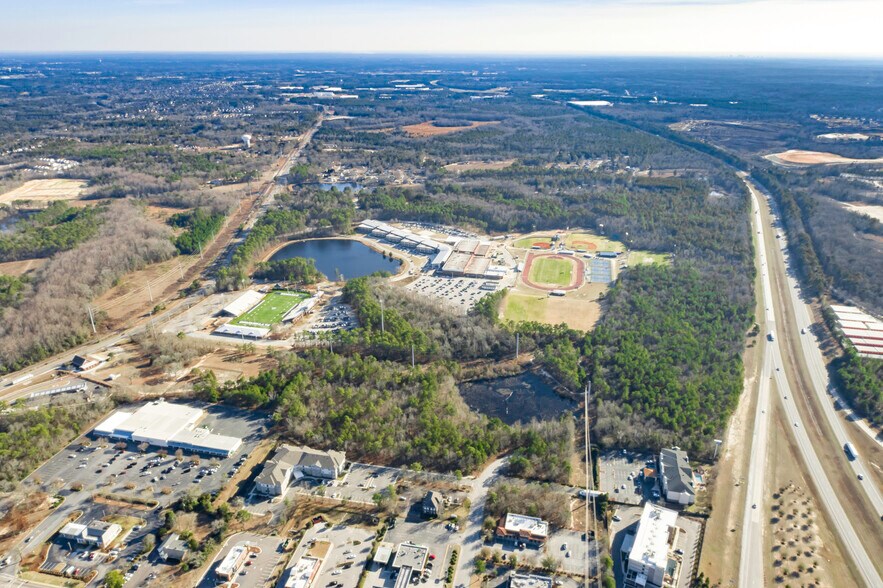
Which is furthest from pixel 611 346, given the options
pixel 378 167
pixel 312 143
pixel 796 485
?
pixel 312 143

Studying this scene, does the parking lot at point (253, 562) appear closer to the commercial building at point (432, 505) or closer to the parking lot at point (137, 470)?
the parking lot at point (137, 470)

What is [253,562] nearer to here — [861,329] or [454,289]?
[454,289]

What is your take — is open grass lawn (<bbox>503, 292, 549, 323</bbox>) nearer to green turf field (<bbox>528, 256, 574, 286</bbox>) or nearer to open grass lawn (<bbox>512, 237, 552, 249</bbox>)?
green turf field (<bbox>528, 256, 574, 286</bbox>)

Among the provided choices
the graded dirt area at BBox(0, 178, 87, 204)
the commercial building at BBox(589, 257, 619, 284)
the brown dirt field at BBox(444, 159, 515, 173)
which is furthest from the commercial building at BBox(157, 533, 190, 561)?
the brown dirt field at BBox(444, 159, 515, 173)

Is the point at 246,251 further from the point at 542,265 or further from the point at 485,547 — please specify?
the point at 485,547

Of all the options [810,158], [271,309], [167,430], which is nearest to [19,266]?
[271,309]
